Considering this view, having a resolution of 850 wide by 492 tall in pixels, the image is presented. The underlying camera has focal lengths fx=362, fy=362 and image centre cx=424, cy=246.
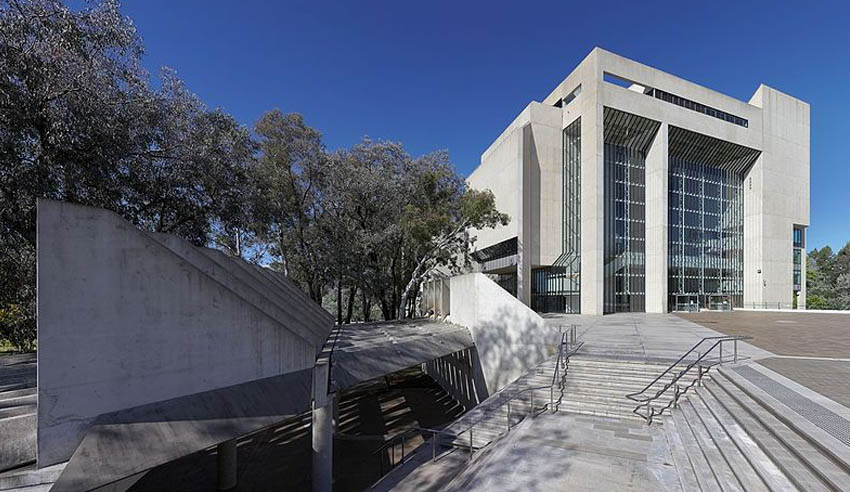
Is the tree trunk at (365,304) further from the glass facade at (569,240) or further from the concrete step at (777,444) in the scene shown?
the concrete step at (777,444)

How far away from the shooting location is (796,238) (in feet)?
121

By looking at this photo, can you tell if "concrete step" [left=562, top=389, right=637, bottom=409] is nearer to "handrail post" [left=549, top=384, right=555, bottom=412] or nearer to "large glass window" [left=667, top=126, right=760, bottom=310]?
"handrail post" [left=549, top=384, right=555, bottom=412]

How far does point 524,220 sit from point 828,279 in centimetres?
5534

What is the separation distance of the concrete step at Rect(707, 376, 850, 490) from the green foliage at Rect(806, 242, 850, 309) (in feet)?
179

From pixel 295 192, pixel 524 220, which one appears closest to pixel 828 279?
pixel 524 220

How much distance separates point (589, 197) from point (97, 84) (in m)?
28.8

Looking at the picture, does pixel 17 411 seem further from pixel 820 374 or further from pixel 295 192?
pixel 295 192

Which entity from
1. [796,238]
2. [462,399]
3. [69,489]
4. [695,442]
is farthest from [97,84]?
[796,238]

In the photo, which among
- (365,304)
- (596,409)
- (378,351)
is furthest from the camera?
(365,304)

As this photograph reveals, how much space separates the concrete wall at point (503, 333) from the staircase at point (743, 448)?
226 inches

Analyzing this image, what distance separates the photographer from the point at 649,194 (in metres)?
30.4

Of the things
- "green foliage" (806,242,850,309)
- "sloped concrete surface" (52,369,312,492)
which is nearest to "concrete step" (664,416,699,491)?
"sloped concrete surface" (52,369,312,492)

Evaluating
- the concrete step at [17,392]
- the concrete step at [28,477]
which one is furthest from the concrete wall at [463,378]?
the concrete step at [17,392]

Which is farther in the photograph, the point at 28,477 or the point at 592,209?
the point at 592,209
